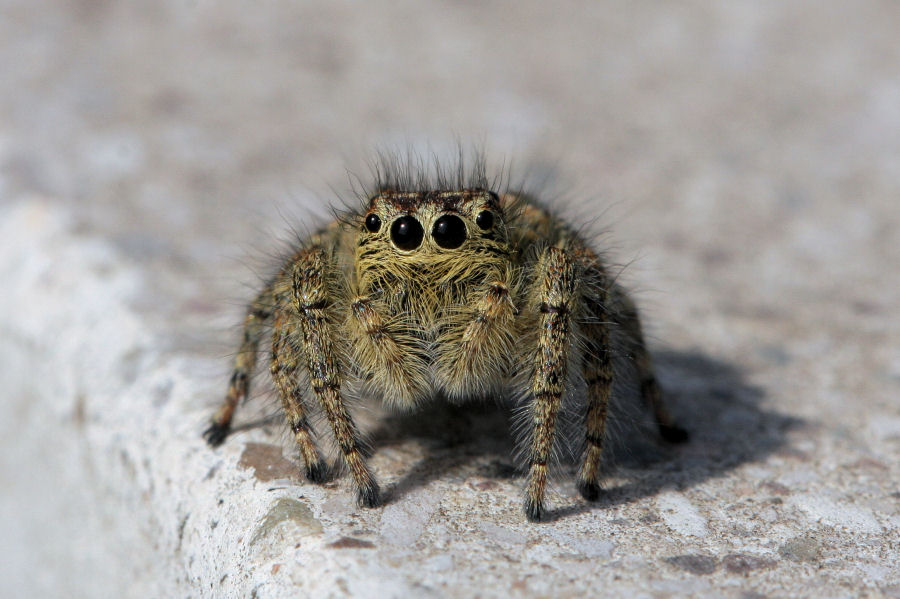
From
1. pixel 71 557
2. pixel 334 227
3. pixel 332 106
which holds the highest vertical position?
pixel 332 106

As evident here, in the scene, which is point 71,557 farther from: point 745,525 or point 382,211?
point 745,525

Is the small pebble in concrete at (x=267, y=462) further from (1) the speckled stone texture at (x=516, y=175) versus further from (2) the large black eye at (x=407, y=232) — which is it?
(2) the large black eye at (x=407, y=232)

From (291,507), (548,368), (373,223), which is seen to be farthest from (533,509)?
(373,223)

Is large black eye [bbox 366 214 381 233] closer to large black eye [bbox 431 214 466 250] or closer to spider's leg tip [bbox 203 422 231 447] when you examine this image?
large black eye [bbox 431 214 466 250]

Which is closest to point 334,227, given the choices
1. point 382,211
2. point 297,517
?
point 382,211

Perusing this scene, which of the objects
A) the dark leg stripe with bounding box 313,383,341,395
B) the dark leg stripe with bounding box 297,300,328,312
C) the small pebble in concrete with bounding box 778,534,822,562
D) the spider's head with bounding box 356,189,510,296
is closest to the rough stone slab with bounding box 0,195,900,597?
the small pebble in concrete with bounding box 778,534,822,562
